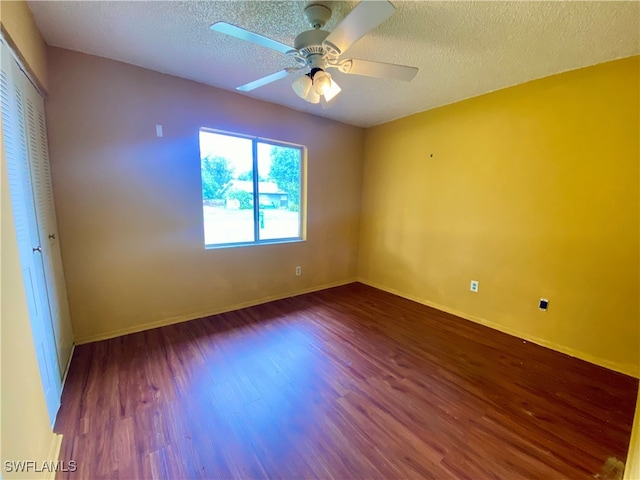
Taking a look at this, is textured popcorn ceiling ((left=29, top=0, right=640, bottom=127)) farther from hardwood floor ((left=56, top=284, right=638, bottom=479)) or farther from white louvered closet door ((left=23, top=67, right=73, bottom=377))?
hardwood floor ((left=56, top=284, right=638, bottom=479))

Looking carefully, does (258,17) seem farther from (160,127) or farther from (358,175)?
(358,175)

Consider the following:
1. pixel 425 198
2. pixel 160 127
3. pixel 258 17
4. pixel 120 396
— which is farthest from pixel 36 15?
pixel 425 198

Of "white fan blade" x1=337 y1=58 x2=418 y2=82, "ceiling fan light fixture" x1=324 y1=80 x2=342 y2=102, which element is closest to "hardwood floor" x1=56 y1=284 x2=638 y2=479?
"ceiling fan light fixture" x1=324 y1=80 x2=342 y2=102

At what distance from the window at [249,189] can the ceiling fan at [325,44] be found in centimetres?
126

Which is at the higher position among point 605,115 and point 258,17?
point 258,17

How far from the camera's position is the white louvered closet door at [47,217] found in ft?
5.48

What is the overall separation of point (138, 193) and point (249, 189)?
3.66 ft

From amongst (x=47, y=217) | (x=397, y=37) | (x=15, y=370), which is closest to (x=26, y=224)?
Answer: (x=47, y=217)

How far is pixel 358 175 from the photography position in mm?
4078

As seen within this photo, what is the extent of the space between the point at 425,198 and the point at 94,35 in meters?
3.40

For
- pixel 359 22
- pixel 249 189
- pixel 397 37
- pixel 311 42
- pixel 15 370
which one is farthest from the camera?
pixel 249 189

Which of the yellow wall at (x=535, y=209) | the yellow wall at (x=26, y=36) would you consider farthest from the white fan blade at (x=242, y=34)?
the yellow wall at (x=535, y=209)

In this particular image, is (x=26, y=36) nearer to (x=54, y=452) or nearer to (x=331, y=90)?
(x=331, y=90)

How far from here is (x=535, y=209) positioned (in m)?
2.48
